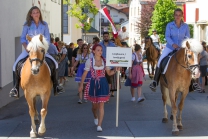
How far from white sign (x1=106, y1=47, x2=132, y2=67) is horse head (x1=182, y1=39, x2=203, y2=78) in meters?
1.44

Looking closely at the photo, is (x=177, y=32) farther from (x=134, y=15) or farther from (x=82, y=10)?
(x=134, y=15)

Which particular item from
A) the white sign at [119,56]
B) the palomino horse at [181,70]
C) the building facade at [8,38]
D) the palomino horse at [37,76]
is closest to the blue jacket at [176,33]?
the palomino horse at [181,70]

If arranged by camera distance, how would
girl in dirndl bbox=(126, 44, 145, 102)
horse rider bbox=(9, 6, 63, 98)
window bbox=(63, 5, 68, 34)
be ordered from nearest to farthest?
1. horse rider bbox=(9, 6, 63, 98)
2. girl in dirndl bbox=(126, 44, 145, 102)
3. window bbox=(63, 5, 68, 34)

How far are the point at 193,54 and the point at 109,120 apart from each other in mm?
3219

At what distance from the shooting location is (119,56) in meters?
11.1

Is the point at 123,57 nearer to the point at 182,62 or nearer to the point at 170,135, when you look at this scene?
the point at 182,62

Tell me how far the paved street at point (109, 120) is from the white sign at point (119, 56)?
1.52 metres

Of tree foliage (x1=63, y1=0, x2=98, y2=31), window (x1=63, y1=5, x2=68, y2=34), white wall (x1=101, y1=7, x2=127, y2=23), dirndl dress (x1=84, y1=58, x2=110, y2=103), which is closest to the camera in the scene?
dirndl dress (x1=84, y1=58, x2=110, y2=103)

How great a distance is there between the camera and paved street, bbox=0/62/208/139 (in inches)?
413

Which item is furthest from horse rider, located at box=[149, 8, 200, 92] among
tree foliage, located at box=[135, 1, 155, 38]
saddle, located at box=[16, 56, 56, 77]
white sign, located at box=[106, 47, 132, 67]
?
tree foliage, located at box=[135, 1, 155, 38]

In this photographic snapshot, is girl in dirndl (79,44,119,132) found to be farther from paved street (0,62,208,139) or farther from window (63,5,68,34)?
window (63,5,68,34)

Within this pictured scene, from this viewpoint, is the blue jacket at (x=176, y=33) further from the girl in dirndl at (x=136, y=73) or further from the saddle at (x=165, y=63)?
the girl in dirndl at (x=136, y=73)

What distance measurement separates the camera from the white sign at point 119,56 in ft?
35.9

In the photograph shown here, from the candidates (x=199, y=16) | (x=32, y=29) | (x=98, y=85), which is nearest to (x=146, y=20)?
(x=199, y=16)
